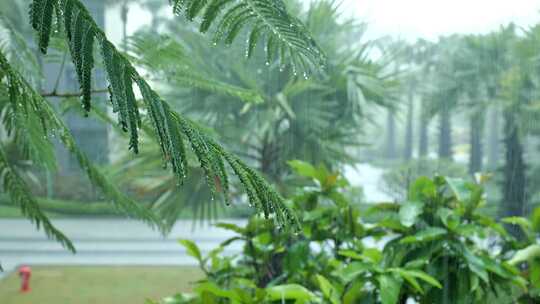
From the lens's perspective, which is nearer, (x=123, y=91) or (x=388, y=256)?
(x=123, y=91)

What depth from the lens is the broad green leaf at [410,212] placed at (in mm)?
949

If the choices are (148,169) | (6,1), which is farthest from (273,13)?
(6,1)

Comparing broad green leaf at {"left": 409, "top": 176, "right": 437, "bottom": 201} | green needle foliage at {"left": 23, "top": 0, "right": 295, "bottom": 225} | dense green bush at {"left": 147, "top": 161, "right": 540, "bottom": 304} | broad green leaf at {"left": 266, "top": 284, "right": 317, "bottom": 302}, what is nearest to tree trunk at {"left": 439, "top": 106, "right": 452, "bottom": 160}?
dense green bush at {"left": 147, "top": 161, "right": 540, "bottom": 304}

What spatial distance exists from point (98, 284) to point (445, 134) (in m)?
0.96

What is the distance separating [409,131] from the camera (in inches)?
57.7

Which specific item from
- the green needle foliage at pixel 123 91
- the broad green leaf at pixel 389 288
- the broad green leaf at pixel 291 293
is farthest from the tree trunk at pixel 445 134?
the green needle foliage at pixel 123 91

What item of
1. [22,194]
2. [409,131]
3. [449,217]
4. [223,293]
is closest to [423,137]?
[409,131]

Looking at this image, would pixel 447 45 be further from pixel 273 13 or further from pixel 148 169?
pixel 273 13

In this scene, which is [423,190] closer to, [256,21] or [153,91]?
[256,21]

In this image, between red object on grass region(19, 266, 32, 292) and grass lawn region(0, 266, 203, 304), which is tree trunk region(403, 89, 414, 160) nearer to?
grass lawn region(0, 266, 203, 304)

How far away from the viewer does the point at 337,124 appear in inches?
56.2

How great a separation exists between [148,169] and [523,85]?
99cm

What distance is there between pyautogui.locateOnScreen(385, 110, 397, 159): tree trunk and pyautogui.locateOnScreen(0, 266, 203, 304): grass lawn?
58 cm

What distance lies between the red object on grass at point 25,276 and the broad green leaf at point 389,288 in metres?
0.88
